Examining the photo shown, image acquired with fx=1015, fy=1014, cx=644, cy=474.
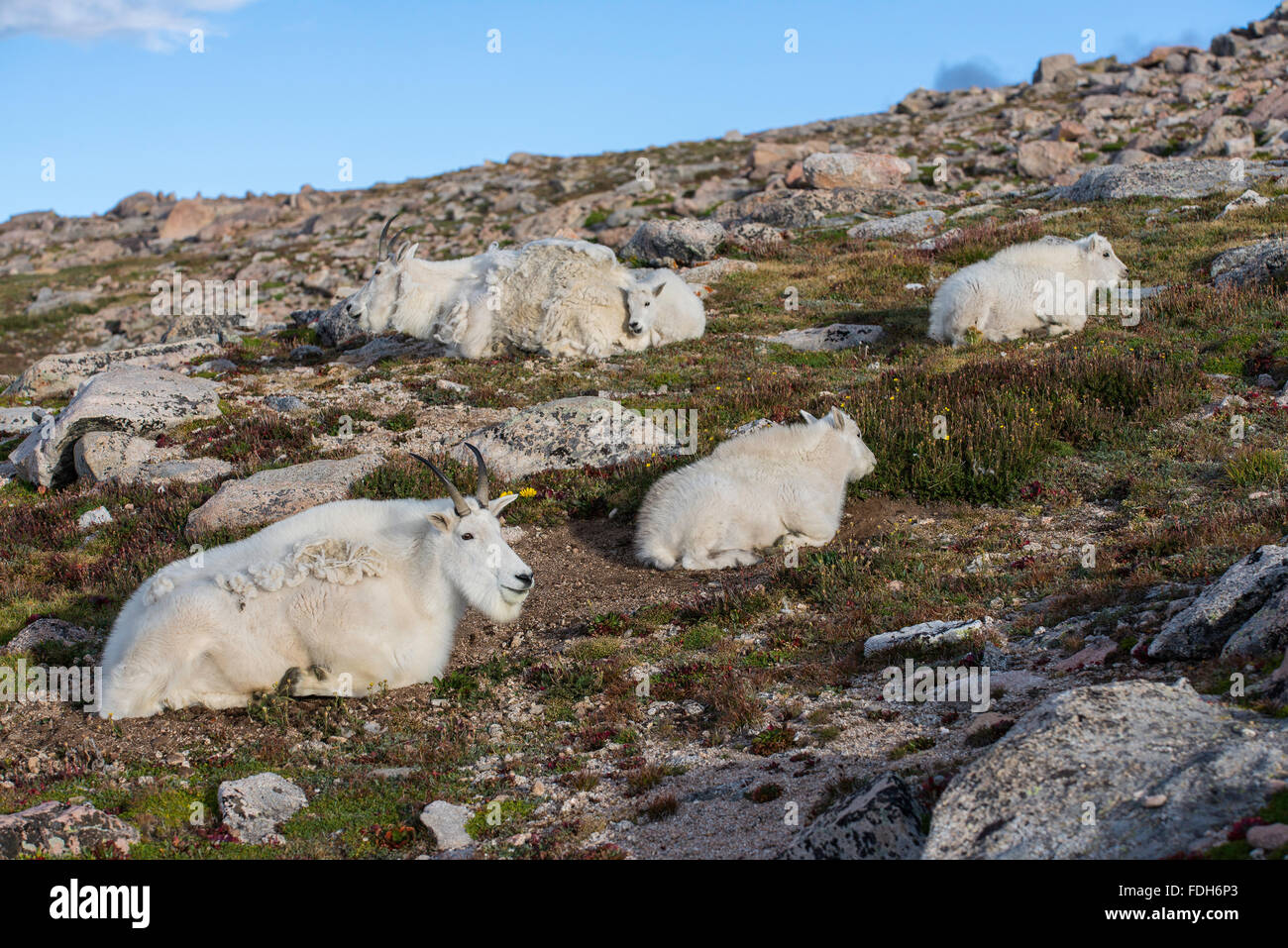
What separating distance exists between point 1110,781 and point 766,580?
17.7 feet

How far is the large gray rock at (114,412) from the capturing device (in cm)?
1497

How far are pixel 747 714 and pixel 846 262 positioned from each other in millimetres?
19244

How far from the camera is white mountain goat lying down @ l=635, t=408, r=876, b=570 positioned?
10812 mm

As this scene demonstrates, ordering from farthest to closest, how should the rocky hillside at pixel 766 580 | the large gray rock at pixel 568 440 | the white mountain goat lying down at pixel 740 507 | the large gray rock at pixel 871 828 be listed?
the large gray rock at pixel 568 440 < the white mountain goat lying down at pixel 740 507 < the rocky hillside at pixel 766 580 < the large gray rock at pixel 871 828

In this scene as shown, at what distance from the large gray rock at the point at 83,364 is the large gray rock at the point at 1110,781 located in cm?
1942

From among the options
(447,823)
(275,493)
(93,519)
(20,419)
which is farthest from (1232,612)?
(20,419)

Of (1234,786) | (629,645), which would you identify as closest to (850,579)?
(629,645)

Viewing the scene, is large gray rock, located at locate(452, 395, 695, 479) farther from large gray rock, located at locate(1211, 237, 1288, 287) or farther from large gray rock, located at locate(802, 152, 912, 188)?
large gray rock, located at locate(802, 152, 912, 188)

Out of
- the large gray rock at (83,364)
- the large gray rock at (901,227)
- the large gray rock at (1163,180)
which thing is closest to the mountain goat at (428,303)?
the large gray rock at (83,364)

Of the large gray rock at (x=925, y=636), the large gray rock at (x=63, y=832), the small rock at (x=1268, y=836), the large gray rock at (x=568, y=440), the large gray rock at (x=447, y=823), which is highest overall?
the large gray rock at (x=568, y=440)

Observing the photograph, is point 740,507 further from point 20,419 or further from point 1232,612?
point 20,419

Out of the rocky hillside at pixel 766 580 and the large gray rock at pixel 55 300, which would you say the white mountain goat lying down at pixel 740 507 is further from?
the large gray rock at pixel 55 300

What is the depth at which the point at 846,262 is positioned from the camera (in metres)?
25.0
